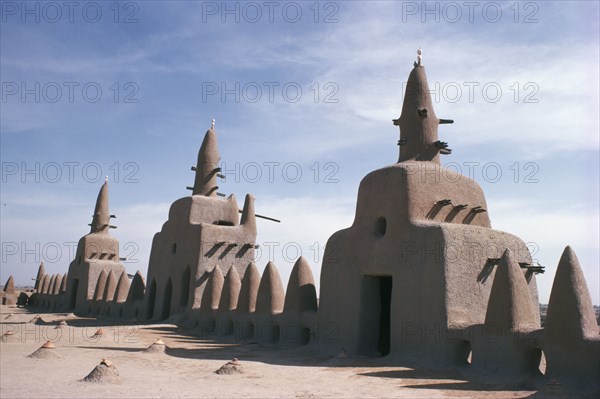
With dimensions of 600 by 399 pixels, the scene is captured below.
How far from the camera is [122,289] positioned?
28.4 meters

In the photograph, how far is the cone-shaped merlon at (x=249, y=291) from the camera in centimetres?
1883

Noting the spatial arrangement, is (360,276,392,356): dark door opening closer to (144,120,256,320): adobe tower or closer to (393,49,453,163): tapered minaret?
(393,49,453,163): tapered minaret

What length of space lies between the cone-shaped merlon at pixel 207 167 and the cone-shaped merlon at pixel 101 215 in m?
11.5

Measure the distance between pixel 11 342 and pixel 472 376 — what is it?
40.3 ft

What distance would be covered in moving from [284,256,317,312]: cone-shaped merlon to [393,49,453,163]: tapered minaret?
458 centimetres

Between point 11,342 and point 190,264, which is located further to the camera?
point 190,264

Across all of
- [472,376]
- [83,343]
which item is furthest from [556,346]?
[83,343]

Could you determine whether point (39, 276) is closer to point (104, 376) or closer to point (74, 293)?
point (74, 293)

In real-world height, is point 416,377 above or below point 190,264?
below

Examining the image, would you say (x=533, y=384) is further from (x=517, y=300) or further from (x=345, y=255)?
(x=345, y=255)

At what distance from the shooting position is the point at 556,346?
31.2 feet

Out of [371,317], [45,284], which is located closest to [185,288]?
[371,317]

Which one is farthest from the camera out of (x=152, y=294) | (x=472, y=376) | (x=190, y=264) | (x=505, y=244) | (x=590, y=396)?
(x=152, y=294)

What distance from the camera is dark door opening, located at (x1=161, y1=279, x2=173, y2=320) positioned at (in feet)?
80.6
